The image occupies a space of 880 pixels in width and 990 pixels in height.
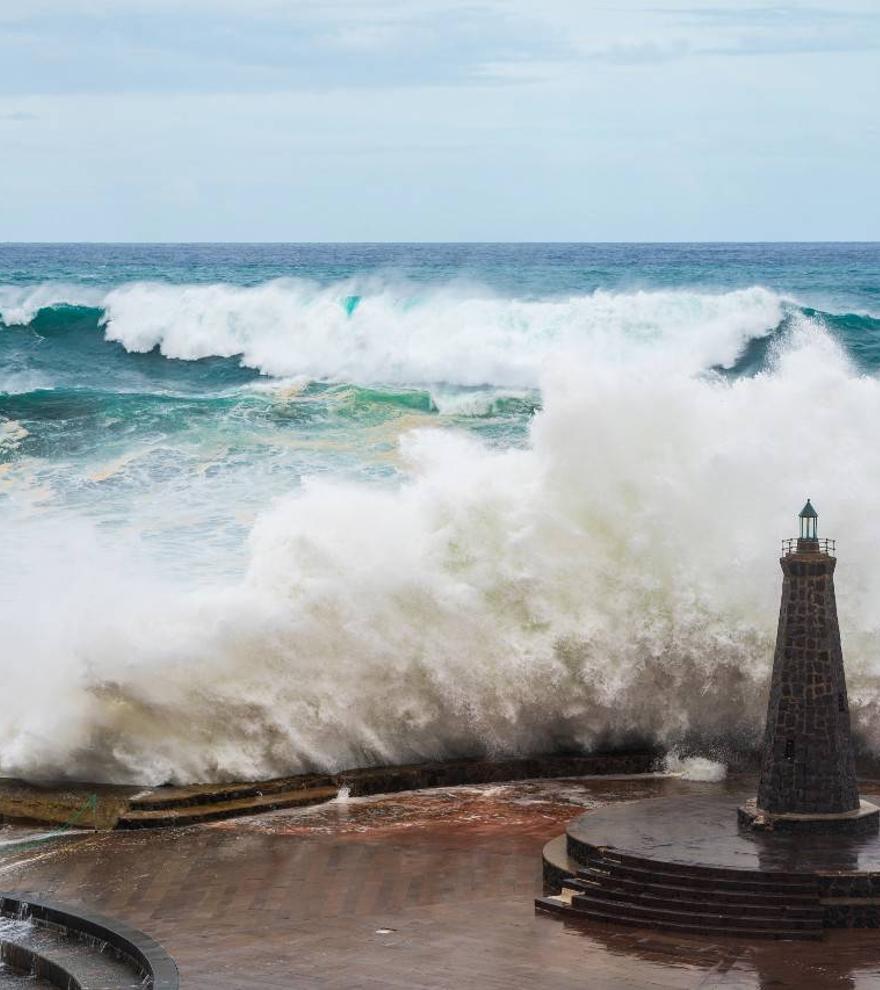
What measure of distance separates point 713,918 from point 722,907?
0.12 meters

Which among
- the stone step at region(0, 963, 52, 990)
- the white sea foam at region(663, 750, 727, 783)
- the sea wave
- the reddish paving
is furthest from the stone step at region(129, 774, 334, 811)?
the sea wave

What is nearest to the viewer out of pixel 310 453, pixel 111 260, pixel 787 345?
pixel 310 453

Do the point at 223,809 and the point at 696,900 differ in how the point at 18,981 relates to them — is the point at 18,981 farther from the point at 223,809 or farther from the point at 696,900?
the point at 696,900

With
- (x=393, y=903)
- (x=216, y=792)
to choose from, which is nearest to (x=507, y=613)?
(x=216, y=792)

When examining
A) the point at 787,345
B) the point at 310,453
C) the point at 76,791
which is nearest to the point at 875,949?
the point at 76,791

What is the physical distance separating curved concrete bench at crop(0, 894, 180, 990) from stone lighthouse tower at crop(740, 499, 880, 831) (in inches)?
194

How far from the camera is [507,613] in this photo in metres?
21.3

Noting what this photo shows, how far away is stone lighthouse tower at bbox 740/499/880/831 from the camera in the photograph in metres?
15.8

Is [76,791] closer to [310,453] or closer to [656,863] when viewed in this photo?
[656,863]

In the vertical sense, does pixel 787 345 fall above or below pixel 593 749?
above

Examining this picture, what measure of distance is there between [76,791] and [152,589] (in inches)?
200

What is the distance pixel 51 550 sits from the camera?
26.9 m

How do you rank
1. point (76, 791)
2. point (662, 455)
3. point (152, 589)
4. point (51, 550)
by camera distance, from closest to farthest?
point (76, 791) < point (662, 455) < point (152, 589) < point (51, 550)

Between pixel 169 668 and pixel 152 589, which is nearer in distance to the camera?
pixel 169 668
